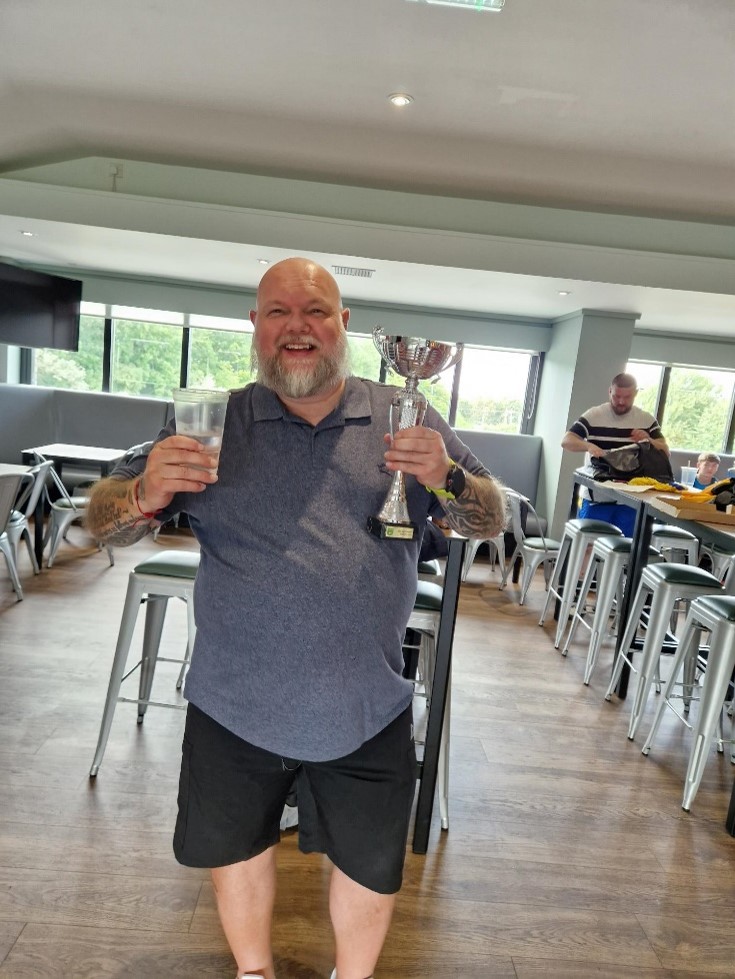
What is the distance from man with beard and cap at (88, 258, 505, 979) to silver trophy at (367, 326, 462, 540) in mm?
41

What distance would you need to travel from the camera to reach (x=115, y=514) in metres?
1.17

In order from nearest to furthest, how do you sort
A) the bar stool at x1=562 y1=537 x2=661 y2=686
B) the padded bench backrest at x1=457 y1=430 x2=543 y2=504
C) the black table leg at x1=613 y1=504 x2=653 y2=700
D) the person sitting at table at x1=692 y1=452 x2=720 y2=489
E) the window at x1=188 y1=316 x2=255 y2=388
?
the black table leg at x1=613 y1=504 x2=653 y2=700 → the bar stool at x1=562 y1=537 x2=661 y2=686 → the person sitting at table at x1=692 y1=452 x2=720 y2=489 → the padded bench backrest at x1=457 y1=430 x2=543 y2=504 → the window at x1=188 y1=316 x2=255 y2=388

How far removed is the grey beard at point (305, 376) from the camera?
120cm

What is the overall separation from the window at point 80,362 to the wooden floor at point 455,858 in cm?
462

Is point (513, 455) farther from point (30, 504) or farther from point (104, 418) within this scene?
point (30, 504)

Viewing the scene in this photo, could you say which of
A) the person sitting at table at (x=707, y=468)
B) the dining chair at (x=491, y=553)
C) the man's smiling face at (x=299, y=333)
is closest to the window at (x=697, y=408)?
the person sitting at table at (x=707, y=468)

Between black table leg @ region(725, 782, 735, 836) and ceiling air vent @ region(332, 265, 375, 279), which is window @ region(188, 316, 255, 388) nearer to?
ceiling air vent @ region(332, 265, 375, 279)

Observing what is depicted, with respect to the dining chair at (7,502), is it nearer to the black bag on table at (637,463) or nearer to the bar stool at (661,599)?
the bar stool at (661,599)

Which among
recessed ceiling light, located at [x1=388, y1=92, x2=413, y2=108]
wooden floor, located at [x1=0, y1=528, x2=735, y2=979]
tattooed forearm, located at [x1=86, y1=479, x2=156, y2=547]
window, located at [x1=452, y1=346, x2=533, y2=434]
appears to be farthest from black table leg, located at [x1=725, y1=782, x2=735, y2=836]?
window, located at [x1=452, y1=346, x2=533, y2=434]

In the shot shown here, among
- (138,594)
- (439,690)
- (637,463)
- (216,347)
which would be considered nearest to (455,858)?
(439,690)

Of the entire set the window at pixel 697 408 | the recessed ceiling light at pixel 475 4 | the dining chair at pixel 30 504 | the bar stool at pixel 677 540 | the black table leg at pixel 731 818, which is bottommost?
the black table leg at pixel 731 818

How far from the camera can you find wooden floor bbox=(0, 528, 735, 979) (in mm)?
1495

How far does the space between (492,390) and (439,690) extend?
5.64 m

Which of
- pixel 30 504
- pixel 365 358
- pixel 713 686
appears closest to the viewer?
pixel 713 686
